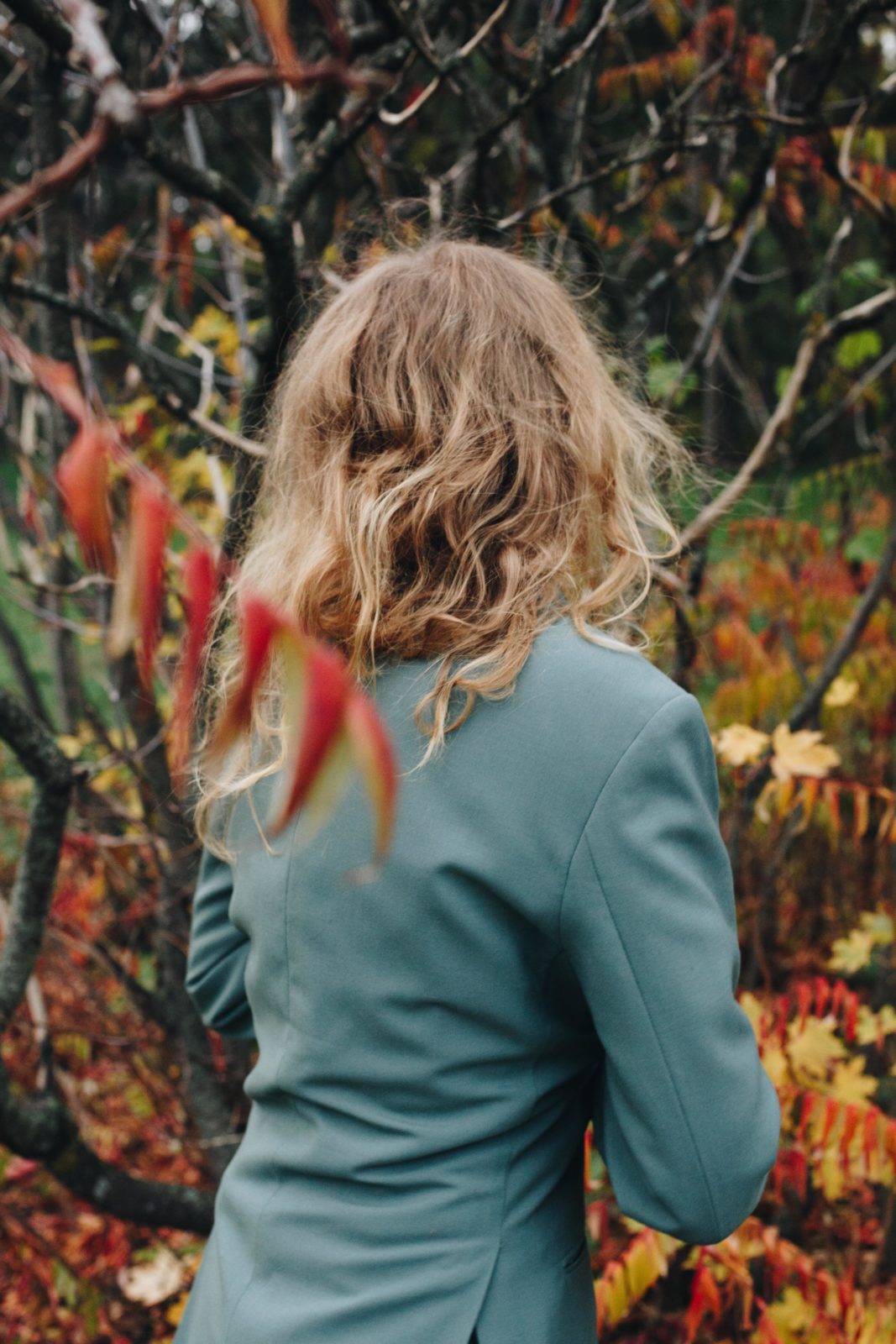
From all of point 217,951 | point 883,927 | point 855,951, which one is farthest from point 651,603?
point 883,927

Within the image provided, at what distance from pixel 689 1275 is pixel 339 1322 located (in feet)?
6.15

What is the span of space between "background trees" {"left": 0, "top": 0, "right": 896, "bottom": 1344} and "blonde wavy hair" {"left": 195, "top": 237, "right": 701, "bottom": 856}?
26 centimetres

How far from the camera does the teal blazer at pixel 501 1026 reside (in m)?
1.08

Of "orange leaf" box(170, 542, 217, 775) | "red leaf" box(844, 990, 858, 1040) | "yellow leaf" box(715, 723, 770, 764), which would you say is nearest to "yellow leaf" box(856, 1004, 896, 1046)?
"red leaf" box(844, 990, 858, 1040)

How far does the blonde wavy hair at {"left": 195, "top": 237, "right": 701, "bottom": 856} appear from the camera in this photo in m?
1.19

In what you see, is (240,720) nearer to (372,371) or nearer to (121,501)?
(372,371)

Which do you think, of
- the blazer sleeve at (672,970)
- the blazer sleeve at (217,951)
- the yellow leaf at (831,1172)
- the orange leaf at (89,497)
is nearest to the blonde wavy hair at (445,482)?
the blazer sleeve at (672,970)

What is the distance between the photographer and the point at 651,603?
1815 millimetres

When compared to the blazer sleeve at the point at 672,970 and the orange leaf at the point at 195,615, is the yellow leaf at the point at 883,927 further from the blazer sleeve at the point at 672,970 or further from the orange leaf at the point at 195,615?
the orange leaf at the point at 195,615

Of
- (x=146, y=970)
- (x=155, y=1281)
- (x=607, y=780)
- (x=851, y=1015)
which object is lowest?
(x=155, y=1281)

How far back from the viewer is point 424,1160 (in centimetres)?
119

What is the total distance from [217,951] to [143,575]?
1.29m

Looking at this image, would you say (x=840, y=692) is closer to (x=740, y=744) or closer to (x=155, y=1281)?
(x=740, y=744)

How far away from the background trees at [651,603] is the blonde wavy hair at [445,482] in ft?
0.85
